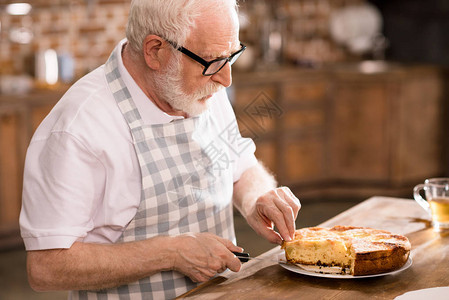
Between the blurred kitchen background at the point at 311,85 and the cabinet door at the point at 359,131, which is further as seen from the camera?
the cabinet door at the point at 359,131

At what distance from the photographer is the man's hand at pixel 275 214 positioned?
64.2 inches

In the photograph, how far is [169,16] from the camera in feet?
5.18

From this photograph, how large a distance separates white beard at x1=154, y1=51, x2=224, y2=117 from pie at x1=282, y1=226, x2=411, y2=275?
411 mm

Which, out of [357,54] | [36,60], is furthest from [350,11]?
[36,60]

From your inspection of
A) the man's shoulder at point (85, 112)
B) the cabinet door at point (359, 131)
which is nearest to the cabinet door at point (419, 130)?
the cabinet door at point (359, 131)

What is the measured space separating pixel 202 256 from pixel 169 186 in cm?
22

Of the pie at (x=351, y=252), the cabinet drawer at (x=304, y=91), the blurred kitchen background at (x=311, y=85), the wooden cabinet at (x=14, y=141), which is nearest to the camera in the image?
the pie at (x=351, y=252)

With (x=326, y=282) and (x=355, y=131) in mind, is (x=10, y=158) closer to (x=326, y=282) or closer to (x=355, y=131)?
(x=355, y=131)

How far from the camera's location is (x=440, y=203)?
186 cm

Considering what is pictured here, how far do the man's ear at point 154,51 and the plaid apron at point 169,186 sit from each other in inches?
3.6

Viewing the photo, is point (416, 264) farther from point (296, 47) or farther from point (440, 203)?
point (296, 47)

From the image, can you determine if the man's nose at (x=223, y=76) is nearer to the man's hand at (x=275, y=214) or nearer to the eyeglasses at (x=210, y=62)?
the eyeglasses at (x=210, y=62)

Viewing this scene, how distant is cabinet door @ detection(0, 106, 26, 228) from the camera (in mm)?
3961

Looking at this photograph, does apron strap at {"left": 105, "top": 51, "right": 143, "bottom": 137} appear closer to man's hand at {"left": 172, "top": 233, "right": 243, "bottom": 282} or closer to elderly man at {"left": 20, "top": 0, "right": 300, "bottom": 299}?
elderly man at {"left": 20, "top": 0, "right": 300, "bottom": 299}
